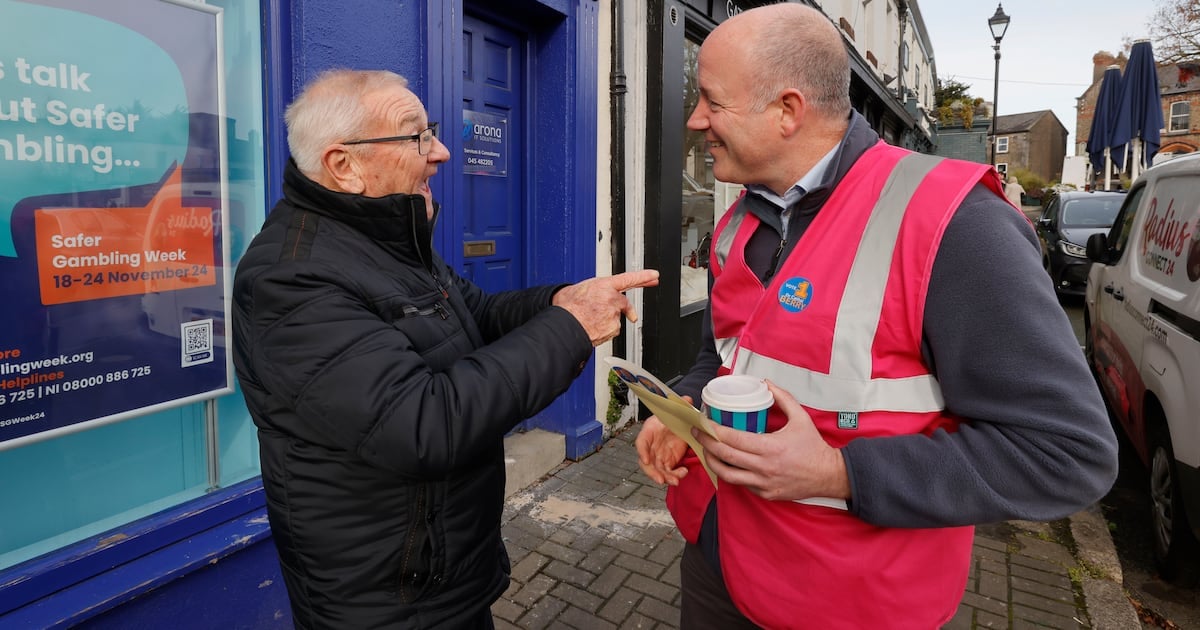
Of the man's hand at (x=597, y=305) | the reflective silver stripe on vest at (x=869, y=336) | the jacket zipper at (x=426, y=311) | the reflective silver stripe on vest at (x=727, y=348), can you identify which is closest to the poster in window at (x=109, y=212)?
the jacket zipper at (x=426, y=311)

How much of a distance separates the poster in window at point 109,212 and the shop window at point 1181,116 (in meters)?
48.5

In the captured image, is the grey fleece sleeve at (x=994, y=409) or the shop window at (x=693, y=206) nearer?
the grey fleece sleeve at (x=994, y=409)

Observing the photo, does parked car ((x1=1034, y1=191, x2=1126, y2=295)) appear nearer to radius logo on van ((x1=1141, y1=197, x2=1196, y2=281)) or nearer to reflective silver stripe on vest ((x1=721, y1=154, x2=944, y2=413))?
radius logo on van ((x1=1141, y1=197, x2=1196, y2=281))

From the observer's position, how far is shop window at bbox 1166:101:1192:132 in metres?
38.0

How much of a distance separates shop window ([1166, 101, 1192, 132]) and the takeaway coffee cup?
4853 cm

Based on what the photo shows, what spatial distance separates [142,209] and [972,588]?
3.89 meters

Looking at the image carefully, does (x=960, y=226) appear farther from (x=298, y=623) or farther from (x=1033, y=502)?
(x=298, y=623)

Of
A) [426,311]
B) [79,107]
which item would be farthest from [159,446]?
[426,311]

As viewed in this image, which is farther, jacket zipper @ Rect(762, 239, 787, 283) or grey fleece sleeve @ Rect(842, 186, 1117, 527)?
jacket zipper @ Rect(762, 239, 787, 283)

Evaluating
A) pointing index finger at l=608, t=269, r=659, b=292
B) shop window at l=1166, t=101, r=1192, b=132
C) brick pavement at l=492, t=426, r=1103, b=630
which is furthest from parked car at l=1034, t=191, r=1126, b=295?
shop window at l=1166, t=101, r=1192, b=132

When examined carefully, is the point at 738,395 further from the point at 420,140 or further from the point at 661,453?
the point at 420,140

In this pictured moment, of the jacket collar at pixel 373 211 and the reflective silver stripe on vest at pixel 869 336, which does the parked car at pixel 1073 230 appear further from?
the jacket collar at pixel 373 211

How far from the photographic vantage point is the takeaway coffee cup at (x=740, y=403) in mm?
1277

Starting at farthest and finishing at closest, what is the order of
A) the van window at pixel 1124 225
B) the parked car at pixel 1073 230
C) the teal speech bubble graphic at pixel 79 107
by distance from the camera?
the parked car at pixel 1073 230
the van window at pixel 1124 225
the teal speech bubble graphic at pixel 79 107
